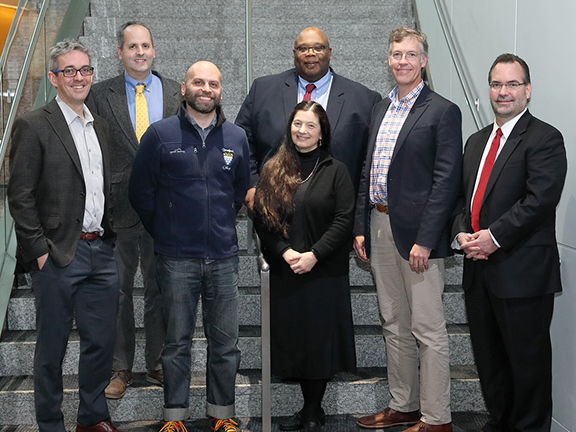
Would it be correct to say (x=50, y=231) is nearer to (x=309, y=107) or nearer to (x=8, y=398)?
(x=8, y=398)

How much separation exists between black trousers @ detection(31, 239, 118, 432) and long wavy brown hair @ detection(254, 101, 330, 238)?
2.50 ft

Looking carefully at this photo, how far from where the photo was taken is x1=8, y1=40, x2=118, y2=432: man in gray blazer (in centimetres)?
298

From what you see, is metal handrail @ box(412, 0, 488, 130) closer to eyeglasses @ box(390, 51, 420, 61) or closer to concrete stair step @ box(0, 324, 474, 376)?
eyeglasses @ box(390, 51, 420, 61)

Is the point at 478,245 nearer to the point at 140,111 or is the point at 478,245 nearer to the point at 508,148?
the point at 508,148

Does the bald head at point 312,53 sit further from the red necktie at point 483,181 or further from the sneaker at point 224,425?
the sneaker at point 224,425

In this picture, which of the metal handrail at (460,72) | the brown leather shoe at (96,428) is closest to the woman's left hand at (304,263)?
the brown leather shoe at (96,428)

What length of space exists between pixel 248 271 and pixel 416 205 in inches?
52.5

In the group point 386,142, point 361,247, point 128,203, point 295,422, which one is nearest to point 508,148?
point 386,142

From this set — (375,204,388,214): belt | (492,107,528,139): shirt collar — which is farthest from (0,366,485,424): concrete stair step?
(492,107,528,139): shirt collar

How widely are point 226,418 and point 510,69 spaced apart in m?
2.10

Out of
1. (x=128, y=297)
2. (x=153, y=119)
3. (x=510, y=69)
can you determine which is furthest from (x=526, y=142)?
(x=128, y=297)

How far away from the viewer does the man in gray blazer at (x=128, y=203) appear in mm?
→ 3543

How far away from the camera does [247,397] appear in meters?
3.62

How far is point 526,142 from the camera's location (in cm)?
307
